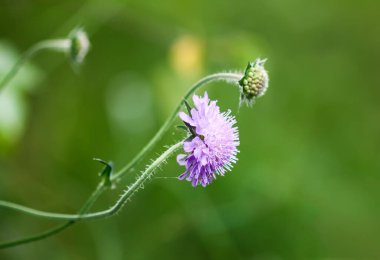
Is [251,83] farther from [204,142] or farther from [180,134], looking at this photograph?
[180,134]

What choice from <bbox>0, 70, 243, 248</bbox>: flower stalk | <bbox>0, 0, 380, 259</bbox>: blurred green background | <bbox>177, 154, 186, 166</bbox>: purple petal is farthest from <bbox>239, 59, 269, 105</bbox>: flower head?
<bbox>0, 0, 380, 259</bbox>: blurred green background

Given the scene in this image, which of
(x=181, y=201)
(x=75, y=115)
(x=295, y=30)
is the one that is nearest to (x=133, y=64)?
(x=75, y=115)

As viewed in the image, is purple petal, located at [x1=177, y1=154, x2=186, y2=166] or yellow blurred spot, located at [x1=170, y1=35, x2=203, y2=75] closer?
purple petal, located at [x1=177, y1=154, x2=186, y2=166]

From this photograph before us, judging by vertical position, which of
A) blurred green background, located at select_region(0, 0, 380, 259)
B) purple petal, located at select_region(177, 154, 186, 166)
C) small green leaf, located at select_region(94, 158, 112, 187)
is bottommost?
purple petal, located at select_region(177, 154, 186, 166)

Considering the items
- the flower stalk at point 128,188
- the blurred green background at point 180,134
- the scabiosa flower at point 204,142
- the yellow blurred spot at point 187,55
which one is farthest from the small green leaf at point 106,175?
the yellow blurred spot at point 187,55

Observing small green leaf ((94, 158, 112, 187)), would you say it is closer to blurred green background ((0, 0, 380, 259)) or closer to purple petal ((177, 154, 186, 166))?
purple petal ((177, 154, 186, 166))

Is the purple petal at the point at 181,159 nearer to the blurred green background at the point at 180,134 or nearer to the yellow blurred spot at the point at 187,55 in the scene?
the blurred green background at the point at 180,134

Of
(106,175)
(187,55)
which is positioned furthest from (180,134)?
(106,175)

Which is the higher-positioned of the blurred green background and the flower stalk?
the blurred green background
